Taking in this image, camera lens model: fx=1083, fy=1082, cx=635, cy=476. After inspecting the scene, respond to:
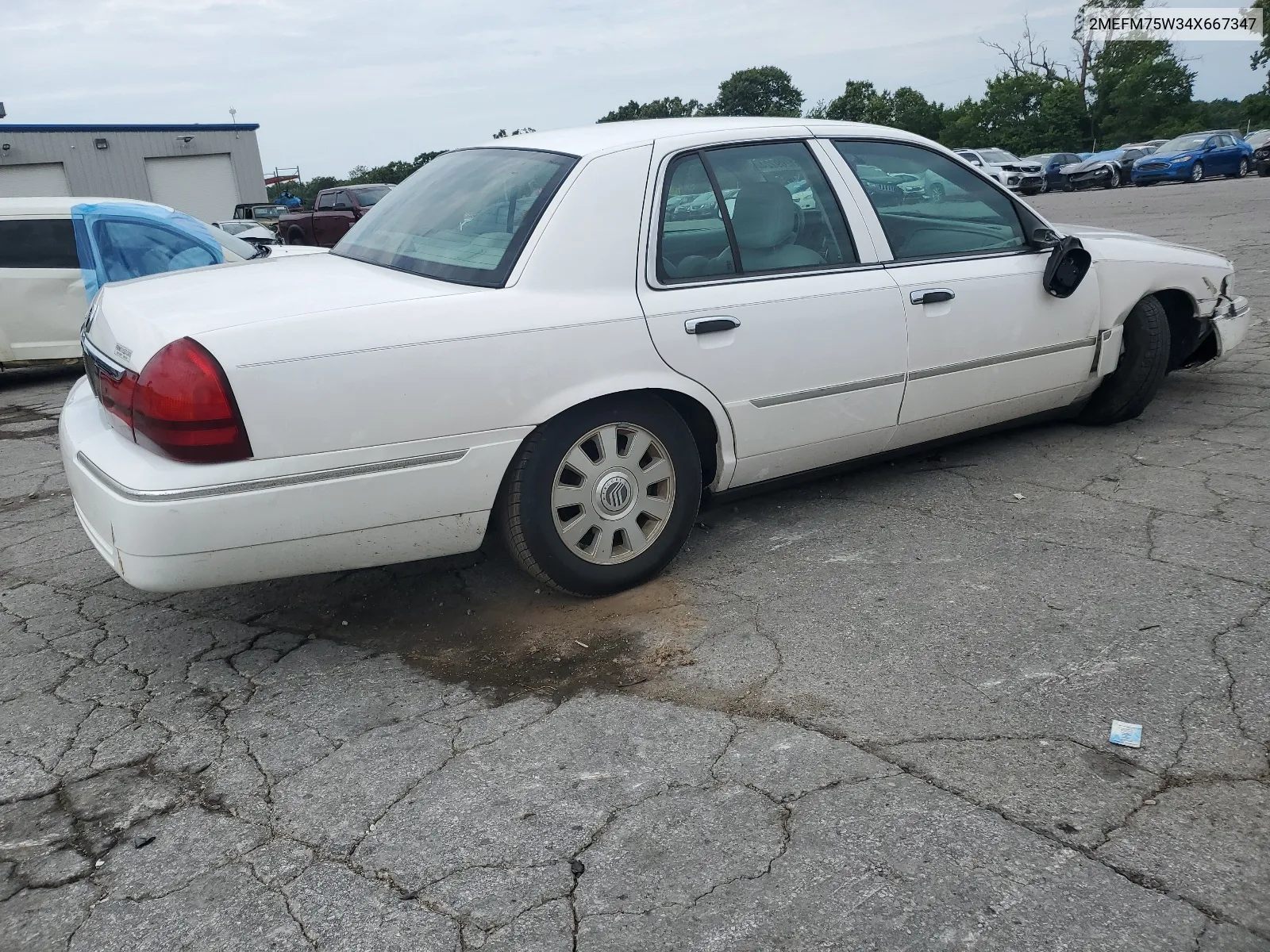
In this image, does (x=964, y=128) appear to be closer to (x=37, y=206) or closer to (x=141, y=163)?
(x=141, y=163)

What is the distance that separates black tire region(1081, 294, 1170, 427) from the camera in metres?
5.14

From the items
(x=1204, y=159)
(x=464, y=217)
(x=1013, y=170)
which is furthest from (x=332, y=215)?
(x=1204, y=159)

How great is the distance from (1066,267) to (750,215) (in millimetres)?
1562

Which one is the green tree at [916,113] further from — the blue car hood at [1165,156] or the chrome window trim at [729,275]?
the chrome window trim at [729,275]

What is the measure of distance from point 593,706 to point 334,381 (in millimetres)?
1190

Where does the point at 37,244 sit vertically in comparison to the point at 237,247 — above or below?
above

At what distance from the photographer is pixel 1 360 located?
29.0ft

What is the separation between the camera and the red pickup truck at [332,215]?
2156cm

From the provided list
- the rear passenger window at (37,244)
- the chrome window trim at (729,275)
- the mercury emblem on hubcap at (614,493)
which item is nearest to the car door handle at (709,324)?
the chrome window trim at (729,275)

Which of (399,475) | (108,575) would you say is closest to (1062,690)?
(399,475)

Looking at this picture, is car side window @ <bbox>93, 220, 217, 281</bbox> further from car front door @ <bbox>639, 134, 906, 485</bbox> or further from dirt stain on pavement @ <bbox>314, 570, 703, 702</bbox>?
car front door @ <bbox>639, 134, 906, 485</bbox>

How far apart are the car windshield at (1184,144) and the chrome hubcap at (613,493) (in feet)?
104

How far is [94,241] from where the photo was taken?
28.8ft

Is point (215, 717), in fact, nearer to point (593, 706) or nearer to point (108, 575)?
point (593, 706)
